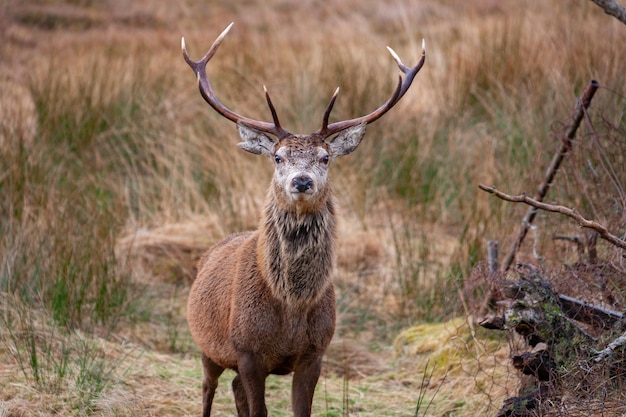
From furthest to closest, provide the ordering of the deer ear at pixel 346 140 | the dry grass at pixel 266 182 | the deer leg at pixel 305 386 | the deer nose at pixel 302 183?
the dry grass at pixel 266 182 < the deer ear at pixel 346 140 < the deer leg at pixel 305 386 < the deer nose at pixel 302 183

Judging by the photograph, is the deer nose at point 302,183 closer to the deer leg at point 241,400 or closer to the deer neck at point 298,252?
the deer neck at point 298,252

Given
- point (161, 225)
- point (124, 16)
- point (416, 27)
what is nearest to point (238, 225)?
point (161, 225)

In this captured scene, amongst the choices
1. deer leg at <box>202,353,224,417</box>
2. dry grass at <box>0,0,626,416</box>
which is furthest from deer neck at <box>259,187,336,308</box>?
dry grass at <box>0,0,626,416</box>

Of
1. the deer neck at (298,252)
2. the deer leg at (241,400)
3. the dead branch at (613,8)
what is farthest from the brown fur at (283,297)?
the dead branch at (613,8)

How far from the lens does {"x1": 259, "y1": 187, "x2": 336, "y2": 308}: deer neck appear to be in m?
4.80

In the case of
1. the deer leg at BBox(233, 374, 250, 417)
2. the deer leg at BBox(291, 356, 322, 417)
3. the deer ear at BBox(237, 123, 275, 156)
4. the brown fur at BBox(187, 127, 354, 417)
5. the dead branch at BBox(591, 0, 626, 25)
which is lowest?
the deer leg at BBox(233, 374, 250, 417)

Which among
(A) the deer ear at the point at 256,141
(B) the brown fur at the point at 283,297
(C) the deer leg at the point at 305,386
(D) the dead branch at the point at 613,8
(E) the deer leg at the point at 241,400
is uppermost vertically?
(D) the dead branch at the point at 613,8

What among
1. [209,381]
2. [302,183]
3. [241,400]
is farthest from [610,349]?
[209,381]

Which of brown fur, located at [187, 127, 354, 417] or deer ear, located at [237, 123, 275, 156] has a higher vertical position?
deer ear, located at [237, 123, 275, 156]

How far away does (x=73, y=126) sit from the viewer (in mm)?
9742

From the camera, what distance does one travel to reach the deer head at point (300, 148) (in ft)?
15.5

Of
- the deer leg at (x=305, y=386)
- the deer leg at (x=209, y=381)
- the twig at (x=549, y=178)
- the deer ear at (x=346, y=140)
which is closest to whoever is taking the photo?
the deer leg at (x=305, y=386)

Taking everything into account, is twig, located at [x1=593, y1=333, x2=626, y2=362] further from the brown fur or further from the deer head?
the deer head

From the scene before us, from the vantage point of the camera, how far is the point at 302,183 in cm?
465
